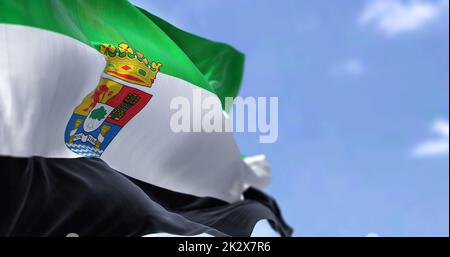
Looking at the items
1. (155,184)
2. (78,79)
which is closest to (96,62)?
(78,79)

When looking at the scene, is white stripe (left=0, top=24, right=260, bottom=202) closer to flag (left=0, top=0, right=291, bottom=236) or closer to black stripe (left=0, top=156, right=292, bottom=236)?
flag (left=0, top=0, right=291, bottom=236)

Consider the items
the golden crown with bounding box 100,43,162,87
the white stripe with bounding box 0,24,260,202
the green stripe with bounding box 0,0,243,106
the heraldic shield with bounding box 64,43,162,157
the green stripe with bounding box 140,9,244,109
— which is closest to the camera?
the white stripe with bounding box 0,24,260,202

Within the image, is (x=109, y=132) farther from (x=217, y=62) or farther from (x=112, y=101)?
(x=217, y=62)

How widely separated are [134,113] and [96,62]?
1494mm

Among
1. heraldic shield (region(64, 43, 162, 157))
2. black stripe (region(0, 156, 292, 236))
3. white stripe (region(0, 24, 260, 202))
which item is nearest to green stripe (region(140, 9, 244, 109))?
white stripe (region(0, 24, 260, 202))

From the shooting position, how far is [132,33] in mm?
9227

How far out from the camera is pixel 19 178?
→ 19.3 feet

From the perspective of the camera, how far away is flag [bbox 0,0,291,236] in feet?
20.0

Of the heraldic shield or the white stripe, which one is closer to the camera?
the white stripe

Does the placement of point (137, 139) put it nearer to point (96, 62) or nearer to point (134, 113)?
point (134, 113)

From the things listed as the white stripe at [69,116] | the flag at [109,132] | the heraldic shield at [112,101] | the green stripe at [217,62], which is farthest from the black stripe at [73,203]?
the green stripe at [217,62]

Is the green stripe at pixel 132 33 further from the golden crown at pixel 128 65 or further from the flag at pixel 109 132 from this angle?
the golden crown at pixel 128 65

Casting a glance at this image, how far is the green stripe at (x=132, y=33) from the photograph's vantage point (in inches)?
262

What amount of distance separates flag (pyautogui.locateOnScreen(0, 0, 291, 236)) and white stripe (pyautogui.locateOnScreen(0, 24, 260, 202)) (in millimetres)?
13
